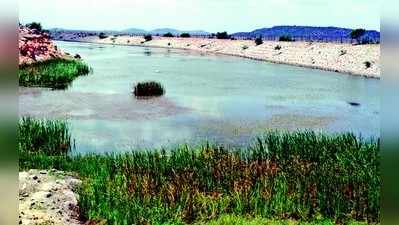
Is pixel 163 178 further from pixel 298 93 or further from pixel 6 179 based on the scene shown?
pixel 298 93

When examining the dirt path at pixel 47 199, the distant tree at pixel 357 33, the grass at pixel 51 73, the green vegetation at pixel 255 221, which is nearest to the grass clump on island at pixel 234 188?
the green vegetation at pixel 255 221

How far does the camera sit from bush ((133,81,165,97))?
113 feet

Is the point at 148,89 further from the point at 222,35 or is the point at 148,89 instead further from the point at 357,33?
the point at 222,35

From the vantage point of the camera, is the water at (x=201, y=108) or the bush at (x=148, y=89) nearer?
the water at (x=201, y=108)

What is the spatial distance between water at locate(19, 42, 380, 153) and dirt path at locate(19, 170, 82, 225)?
21.7 feet

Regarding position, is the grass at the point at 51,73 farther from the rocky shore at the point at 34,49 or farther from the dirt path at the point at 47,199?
the dirt path at the point at 47,199

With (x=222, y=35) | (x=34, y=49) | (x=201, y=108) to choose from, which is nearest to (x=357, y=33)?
(x=222, y=35)

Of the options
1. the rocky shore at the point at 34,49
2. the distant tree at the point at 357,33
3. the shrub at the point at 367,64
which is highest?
the distant tree at the point at 357,33

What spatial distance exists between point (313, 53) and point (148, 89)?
3553 centimetres

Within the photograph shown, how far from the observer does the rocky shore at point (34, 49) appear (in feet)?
142

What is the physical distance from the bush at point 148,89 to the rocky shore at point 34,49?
40.0 ft

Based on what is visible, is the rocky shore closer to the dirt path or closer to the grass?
the grass

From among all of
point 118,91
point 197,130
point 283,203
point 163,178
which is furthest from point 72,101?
point 283,203

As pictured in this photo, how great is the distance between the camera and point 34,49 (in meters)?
45.4
